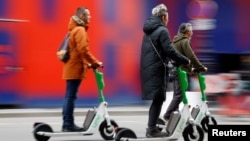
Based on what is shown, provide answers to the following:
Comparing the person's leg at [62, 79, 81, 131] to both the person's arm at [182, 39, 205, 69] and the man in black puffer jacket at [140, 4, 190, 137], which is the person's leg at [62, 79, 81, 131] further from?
the person's arm at [182, 39, 205, 69]

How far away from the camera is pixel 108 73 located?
1702 centimetres

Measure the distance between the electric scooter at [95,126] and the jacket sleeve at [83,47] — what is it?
200mm

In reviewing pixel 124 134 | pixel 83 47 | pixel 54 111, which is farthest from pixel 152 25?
pixel 54 111

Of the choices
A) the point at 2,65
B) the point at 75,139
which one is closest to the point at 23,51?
the point at 2,65

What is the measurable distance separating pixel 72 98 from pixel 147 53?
143 centimetres

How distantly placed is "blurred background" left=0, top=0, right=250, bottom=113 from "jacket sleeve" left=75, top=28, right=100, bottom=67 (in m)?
5.13

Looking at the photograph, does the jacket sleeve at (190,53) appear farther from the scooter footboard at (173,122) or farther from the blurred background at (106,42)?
the blurred background at (106,42)

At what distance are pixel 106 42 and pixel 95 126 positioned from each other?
6.06 m

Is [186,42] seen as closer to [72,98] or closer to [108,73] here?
[72,98]

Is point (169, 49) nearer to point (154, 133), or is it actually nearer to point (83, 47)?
point (154, 133)

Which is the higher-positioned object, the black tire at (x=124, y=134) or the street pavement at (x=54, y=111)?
the black tire at (x=124, y=134)

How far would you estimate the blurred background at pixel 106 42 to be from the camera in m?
16.2

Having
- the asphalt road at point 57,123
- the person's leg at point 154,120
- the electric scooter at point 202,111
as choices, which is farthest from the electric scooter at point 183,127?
the electric scooter at point 202,111

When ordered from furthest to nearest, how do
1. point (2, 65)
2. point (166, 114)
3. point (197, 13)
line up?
1. point (197, 13)
2. point (2, 65)
3. point (166, 114)
